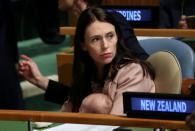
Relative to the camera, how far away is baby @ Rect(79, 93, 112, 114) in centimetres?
243

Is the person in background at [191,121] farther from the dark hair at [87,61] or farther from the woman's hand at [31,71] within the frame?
the woman's hand at [31,71]

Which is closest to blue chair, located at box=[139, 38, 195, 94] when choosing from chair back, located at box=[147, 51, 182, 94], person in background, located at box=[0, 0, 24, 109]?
chair back, located at box=[147, 51, 182, 94]

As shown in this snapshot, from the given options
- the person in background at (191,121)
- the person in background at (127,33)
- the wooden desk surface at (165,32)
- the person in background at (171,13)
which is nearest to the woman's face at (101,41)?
the person in background at (127,33)

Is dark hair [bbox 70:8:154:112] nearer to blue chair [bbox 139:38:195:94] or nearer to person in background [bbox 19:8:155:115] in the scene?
person in background [bbox 19:8:155:115]

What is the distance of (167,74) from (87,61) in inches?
16.3

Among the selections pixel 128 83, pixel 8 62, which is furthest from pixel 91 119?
pixel 8 62

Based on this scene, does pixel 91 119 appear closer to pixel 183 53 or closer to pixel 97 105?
pixel 97 105

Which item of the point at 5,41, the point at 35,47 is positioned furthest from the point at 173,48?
the point at 35,47

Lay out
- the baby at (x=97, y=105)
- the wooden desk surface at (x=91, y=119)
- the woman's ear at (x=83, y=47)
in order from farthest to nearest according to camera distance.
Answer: the woman's ear at (x=83, y=47) < the baby at (x=97, y=105) < the wooden desk surface at (x=91, y=119)

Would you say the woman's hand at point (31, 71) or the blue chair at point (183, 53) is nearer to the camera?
the woman's hand at point (31, 71)

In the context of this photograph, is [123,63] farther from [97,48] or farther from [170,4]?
[170,4]

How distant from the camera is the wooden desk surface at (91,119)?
1770 millimetres

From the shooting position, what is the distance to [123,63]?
9.12ft

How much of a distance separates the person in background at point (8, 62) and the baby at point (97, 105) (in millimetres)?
1376
